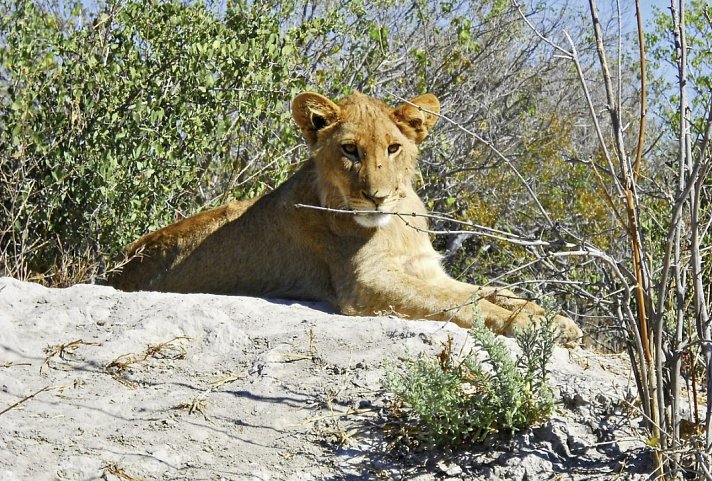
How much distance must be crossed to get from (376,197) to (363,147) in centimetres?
39

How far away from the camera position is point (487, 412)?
3.99 meters

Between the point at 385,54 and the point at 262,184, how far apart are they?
2.41 meters

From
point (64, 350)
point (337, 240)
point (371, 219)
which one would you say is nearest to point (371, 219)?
point (371, 219)

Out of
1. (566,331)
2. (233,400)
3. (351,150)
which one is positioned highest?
(351,150)

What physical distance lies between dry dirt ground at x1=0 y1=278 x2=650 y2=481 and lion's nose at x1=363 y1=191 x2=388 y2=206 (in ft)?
3.02

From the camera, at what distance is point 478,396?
13.4ft

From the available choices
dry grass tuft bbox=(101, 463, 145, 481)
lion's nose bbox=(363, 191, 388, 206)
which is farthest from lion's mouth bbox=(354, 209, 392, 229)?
dry grass tuft bbox=(101, 463, 145, 481)

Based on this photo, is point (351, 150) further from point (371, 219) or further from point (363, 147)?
point (371, 219)

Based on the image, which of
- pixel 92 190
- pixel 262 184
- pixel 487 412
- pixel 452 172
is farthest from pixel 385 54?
pixel 487 412

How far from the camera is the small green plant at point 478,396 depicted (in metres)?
3.96

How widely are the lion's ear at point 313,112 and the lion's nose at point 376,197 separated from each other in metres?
0.70

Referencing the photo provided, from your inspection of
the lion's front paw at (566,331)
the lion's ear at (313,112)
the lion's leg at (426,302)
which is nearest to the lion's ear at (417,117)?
the lion's ear at (313,112)

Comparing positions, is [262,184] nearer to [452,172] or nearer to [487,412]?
[452,172]

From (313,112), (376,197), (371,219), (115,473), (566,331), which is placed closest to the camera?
(115,473)
